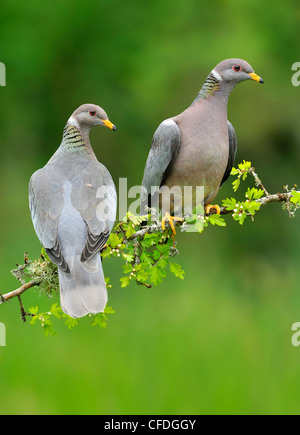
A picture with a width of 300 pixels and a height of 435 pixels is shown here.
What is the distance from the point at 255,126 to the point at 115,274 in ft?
7.06

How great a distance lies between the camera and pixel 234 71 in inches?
135

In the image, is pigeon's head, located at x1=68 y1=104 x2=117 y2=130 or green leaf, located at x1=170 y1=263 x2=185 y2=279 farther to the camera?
pigeon's head, located at x1=68 y1=104 x2=117 y2=130

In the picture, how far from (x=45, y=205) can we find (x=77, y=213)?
17 centimetres

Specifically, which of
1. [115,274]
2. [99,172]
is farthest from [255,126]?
[99,172]

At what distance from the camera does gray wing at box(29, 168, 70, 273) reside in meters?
3.26

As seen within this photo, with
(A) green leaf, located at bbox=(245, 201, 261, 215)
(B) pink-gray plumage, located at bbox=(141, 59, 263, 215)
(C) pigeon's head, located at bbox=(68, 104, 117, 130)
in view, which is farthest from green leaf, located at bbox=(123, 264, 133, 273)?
(B) pink-gray plumage, located at bbox=(141, 59, 263, 215)

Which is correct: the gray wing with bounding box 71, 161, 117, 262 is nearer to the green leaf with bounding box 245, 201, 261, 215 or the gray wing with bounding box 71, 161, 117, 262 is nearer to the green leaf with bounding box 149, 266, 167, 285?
the green leaf with bounding box 149, 266, 167, 285

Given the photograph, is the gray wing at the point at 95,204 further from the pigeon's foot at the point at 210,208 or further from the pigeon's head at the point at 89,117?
the pigeon's foot at the point at 210,208

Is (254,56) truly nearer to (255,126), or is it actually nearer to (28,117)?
(255,126)

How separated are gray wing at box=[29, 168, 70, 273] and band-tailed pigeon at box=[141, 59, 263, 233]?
1.69ft

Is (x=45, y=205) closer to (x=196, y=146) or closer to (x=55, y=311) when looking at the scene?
(x=55, y=311)

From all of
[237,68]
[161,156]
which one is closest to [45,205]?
[161,156]

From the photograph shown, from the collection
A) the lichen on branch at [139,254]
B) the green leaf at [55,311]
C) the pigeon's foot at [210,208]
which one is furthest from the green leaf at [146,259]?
the pigeon's foot at [210,208]

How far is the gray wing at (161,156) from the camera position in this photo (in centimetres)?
378
